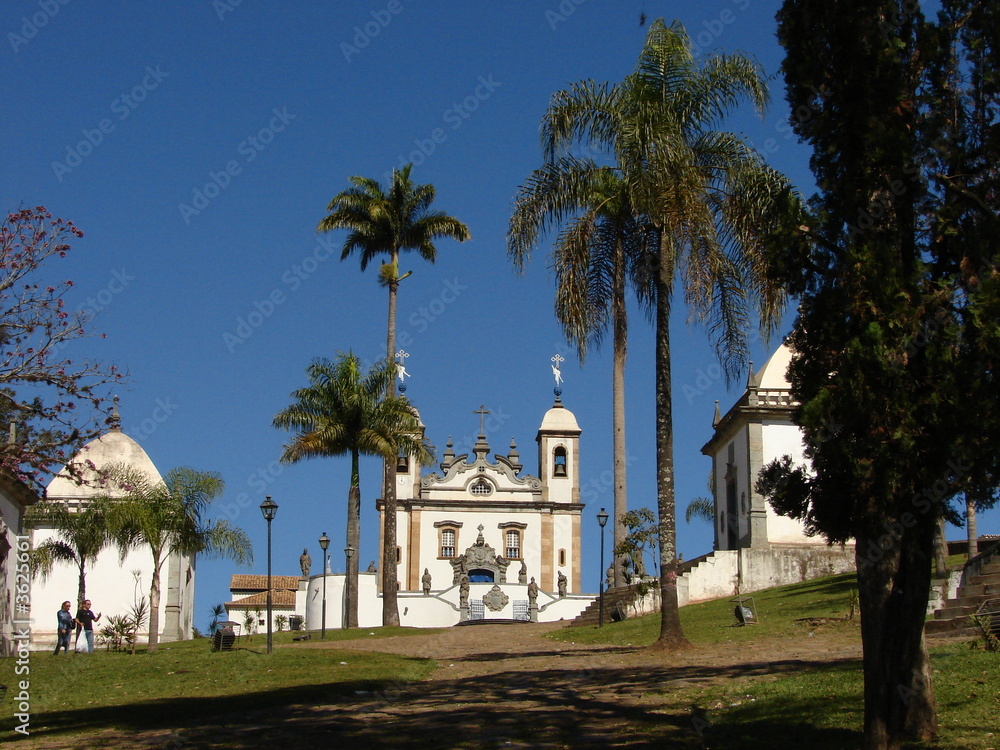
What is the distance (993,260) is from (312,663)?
37.5 feet

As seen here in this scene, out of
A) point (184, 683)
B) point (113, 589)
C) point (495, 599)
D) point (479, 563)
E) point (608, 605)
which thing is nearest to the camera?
point (184, 683)

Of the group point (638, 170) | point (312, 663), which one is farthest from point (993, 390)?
point (312, 663)

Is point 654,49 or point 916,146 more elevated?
point 654,49

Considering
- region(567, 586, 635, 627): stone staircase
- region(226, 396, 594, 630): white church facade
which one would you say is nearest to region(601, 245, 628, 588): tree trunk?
region(567, 586, 635, 627): stone staircase

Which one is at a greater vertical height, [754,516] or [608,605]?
[754,516]

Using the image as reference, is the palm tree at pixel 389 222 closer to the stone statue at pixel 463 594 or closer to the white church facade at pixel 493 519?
the stone statue at pixel 463 594

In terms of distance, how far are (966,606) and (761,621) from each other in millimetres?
5487

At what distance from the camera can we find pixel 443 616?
1773 inches

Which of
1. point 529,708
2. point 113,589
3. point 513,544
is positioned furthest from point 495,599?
point 529,708

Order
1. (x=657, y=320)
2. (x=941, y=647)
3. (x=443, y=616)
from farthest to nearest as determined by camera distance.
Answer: (x=443, y=616), (x=657, y=320), (x=941, y=647)

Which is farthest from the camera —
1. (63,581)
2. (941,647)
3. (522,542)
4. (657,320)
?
(522,542)

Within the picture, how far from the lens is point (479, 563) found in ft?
188

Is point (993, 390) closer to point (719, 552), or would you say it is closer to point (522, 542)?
point (719, 552)

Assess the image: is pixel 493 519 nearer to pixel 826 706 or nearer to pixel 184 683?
pixel 184 683
